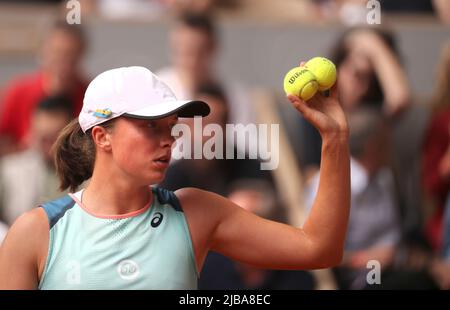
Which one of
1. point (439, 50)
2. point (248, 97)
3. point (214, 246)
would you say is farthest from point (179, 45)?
point (214, 246)

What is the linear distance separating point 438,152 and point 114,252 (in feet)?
13.7

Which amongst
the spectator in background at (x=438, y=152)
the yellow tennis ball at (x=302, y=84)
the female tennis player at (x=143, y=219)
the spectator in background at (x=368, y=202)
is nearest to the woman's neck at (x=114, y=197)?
the female tennis player at (x=143, y=219)

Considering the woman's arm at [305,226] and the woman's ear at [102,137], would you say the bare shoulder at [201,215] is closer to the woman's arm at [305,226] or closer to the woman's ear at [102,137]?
the woman's arm at [305,226]

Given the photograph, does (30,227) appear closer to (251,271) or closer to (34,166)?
(251,271)

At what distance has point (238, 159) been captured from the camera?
594 centimetres

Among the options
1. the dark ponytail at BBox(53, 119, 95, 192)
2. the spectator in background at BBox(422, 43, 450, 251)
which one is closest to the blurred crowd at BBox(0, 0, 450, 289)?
the spectator in background at BBox(422, 43, 450, 251)

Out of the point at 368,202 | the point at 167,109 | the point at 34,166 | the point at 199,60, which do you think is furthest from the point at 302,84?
the point at 199,60

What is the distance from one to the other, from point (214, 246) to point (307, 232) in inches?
11.5

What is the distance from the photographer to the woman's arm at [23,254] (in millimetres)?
2932

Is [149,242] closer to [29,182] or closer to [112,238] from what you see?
[112,238]

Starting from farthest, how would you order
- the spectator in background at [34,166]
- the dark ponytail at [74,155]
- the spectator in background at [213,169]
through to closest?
the spectator in background at [213,169], the spectator in background at [34,166], the dark ponytail at [74,155]

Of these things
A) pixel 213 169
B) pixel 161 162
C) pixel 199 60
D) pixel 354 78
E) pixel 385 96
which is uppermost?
pixel 199 60

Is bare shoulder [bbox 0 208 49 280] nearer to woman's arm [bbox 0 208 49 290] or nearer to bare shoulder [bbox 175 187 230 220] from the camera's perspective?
woman's arm [bbox 0 208 49 290]

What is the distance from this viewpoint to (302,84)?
9.74 feet
